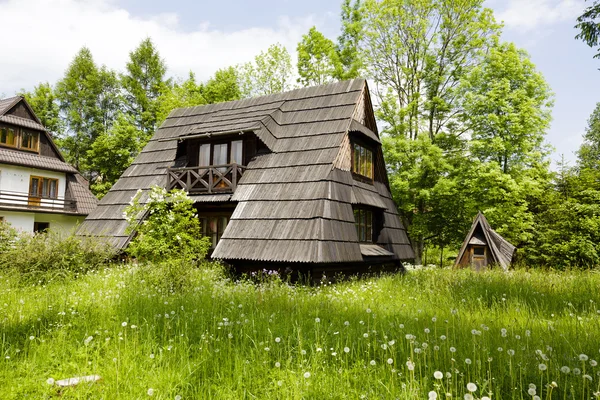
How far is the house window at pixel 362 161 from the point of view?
14.9 m

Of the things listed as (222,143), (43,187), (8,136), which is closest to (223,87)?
(43,187)

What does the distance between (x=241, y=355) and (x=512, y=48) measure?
25628mm

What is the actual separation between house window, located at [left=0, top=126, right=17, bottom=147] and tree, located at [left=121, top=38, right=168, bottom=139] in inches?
438

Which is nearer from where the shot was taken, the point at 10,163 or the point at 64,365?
the point at 64,365

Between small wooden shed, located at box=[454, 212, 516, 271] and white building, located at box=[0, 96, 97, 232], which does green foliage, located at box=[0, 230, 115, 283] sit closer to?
white building, located at box=[0, 96, 97, 232]

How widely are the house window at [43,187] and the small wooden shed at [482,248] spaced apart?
86.3ft

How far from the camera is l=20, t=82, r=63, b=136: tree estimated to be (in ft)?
115

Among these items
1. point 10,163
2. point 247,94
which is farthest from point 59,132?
point 247,94

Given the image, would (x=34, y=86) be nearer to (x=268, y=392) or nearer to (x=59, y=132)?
(x=59, y=132)

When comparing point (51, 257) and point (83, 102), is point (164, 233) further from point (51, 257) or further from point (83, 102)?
point (83, 102)

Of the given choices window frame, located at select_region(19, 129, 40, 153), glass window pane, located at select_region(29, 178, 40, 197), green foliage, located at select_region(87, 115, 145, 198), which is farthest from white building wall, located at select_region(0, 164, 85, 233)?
green foliage, located at select_region(87, 115, 145, 198)

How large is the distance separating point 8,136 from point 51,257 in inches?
685

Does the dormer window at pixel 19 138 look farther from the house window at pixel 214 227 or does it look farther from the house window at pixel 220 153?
the house window at pixel 214 227

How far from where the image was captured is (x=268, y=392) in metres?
3.90
